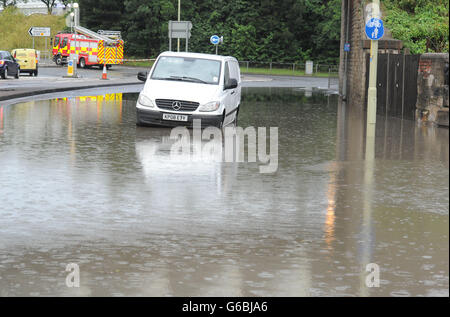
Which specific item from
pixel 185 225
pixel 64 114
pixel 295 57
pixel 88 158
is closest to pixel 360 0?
pixel 64 114

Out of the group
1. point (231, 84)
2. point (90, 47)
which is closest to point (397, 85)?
point (231, 84)

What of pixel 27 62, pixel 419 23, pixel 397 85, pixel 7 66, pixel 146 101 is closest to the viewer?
pixel 146 101

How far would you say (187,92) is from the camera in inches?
776

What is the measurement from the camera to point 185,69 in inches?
826

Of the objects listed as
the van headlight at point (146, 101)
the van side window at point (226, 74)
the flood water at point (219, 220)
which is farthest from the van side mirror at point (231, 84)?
the flood water at point (219, 220)

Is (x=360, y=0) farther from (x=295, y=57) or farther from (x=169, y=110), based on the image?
(x=295, y=57)

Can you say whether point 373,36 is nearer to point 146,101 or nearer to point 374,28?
point 374,28

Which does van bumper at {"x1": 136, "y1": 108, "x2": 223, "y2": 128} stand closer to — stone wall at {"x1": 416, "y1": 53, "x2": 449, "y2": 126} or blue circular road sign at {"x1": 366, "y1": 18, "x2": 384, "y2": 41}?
blue circular road sign at {"x1": 366, "y1": 18, "x2": 384, "y2": 41}

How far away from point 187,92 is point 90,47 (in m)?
50.4

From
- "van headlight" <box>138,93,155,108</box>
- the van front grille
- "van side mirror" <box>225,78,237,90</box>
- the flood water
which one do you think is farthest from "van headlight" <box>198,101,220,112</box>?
the flood water

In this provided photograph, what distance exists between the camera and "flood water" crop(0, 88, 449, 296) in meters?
6.64

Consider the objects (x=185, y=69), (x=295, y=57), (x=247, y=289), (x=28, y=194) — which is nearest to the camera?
(x=247, y=289)

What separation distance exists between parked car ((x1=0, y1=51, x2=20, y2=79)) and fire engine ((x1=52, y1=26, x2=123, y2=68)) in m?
18.9
